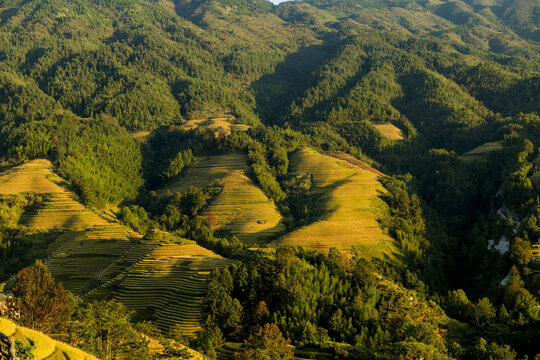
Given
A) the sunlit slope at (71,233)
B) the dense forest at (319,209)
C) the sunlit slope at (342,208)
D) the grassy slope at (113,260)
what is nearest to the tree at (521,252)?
the dense forest at (319,209)

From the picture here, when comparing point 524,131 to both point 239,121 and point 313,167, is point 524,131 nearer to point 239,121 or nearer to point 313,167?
point 313,167

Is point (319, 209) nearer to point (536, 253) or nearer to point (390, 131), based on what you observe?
point (536, 253)

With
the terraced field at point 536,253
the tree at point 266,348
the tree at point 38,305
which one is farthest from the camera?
the terraced field at point 536,253

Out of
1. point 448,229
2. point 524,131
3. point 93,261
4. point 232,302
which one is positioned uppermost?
point 524,131

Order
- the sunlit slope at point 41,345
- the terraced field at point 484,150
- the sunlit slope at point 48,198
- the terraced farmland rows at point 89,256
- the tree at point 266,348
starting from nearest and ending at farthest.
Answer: the sunlit slope at point 41,345 < the tree at point 266,348 < the terraced farmland rows at point 89,256 < the sunlit slope at point 48,198 < the terraced field at point 484,150

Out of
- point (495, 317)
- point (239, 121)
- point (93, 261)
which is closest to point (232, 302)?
point (93, 261)

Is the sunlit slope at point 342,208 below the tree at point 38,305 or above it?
below

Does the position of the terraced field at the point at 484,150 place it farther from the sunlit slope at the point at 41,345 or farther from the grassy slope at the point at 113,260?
the sunlit slope at the point at 41,345
